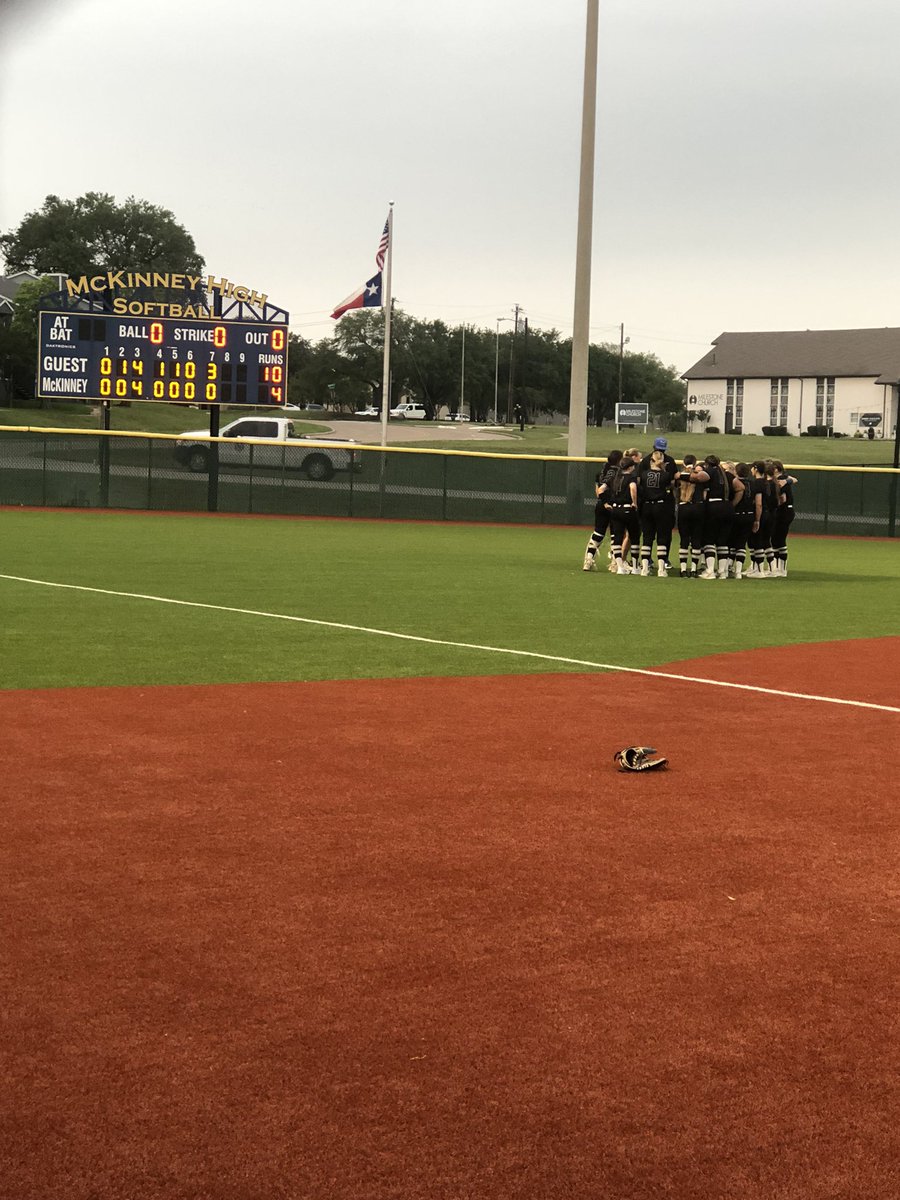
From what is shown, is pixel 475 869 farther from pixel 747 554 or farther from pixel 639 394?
pixel 639 394

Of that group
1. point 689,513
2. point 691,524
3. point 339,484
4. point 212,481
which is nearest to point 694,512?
point 689,513

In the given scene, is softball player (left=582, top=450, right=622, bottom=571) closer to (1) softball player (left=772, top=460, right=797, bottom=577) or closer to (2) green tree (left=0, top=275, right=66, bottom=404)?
(1) softball player (left=772, top=460, right=797, bottom=577)

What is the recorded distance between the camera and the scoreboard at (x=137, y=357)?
38094mm

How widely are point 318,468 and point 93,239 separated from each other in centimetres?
8781

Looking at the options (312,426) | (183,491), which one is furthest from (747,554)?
(312,426)

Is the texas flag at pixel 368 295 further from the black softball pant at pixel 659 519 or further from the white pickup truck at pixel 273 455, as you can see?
the black softball pant at pixel 659 519

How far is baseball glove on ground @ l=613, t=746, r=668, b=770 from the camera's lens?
727 cm

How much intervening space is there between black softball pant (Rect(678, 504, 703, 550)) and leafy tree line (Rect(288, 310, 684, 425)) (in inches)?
3428

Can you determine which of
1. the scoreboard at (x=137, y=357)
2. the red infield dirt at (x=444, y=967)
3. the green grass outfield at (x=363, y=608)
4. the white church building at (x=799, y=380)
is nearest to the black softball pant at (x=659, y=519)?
the green grass outfield at (x=363, y=608)

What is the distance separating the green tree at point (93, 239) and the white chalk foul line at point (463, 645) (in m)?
106

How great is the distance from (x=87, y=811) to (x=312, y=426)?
80.1 m

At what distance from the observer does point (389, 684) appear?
1023 cm

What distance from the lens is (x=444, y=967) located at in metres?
4.41

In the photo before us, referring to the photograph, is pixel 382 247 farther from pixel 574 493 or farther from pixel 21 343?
pixel 21 343
